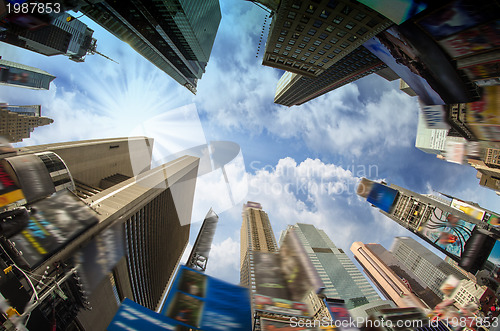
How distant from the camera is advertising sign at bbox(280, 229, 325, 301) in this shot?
11.3 meters

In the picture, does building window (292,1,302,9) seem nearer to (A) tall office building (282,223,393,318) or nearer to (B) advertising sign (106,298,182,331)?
(B) advertising sign (106,298,182,331)

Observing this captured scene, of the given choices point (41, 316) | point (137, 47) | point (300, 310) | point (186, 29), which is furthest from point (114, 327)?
point (137, 47)

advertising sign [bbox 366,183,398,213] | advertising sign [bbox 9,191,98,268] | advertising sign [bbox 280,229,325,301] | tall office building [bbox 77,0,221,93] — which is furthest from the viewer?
tall office building [bbox 77,0,221,93]

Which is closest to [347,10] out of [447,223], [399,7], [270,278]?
[399,7]

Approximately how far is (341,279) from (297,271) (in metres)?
97.7

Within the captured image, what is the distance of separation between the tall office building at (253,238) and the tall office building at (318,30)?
152 feet

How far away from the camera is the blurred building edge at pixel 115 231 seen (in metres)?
15.9

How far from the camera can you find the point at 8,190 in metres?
13.3

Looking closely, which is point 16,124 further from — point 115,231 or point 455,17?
point 455,17

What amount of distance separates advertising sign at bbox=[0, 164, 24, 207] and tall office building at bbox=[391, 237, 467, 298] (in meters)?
142

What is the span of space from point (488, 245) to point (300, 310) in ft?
64.5

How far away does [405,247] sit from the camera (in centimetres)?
12162

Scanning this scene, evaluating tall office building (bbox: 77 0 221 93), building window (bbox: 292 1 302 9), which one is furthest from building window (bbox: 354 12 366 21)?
tall office building (bbox: 77 0 221 93)

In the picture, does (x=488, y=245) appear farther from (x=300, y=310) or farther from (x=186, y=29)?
(x=186, y=29)
